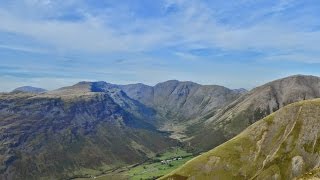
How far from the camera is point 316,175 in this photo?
4186 inches

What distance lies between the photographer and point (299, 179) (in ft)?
339

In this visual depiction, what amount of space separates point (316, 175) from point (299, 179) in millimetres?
6211
